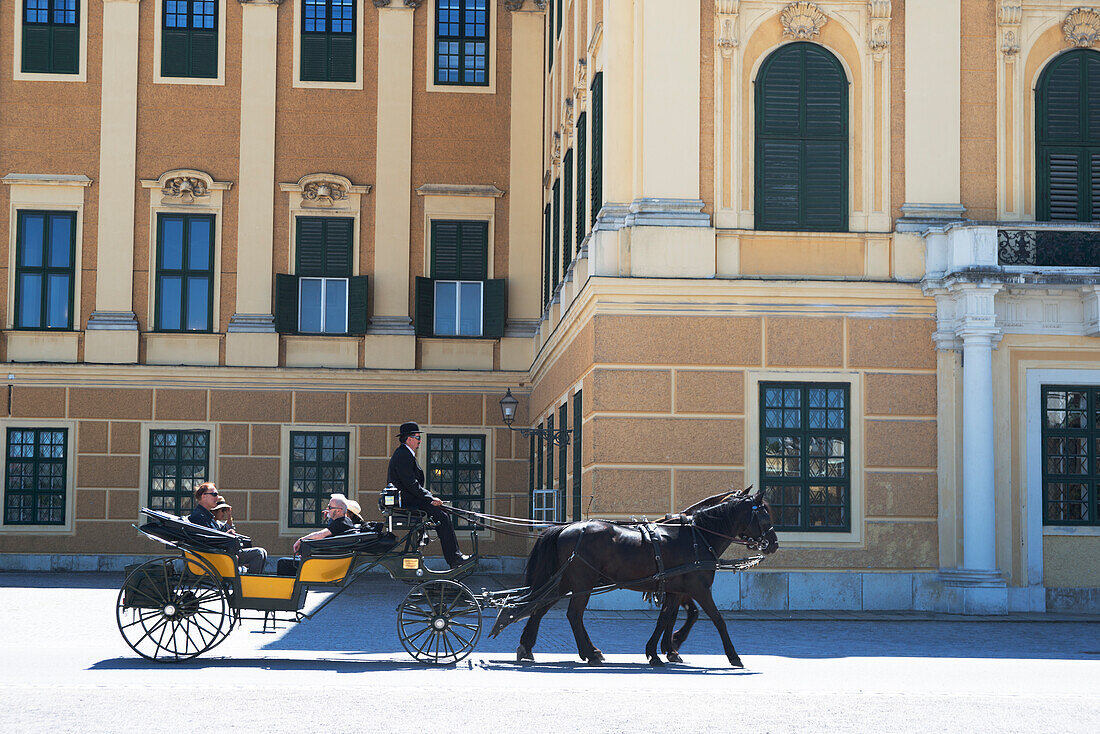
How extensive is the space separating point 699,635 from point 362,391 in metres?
13.8

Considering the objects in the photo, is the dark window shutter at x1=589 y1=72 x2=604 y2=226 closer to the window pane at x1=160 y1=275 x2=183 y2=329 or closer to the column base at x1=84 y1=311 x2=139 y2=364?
the window pane at x1=160 y1=275 x2=183 y2=329

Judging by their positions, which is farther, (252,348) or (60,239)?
(60,239)

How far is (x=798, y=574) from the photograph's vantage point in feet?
59.2

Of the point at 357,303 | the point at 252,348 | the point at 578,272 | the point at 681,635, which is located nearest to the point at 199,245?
the point at 252,348

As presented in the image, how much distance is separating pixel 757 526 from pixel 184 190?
1849 cm

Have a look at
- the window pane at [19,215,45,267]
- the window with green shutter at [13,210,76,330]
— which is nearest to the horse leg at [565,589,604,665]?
the window with green shutter at [13,210,76,330]

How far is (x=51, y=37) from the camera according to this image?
28.2 meters

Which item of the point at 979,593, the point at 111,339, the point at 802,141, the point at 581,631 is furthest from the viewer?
the point at 111,339

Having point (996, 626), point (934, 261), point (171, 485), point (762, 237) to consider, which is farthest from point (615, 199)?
point (171, 485)

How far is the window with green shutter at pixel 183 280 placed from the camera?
2791 cm

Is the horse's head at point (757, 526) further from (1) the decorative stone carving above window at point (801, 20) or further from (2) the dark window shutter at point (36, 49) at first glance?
(2) the dark window shutter at point (36, 49)

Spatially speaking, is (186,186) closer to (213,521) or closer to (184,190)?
(184,190)

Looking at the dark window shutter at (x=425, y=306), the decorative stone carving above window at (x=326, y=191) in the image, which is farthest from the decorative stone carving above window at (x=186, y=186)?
the dark window shutter at (x=425, y=306)

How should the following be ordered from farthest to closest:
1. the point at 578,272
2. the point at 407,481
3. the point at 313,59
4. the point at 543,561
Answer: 1. the point at 313,59
2. the point at 578,272
3. the point at 543,561
4. the point at 407,481
